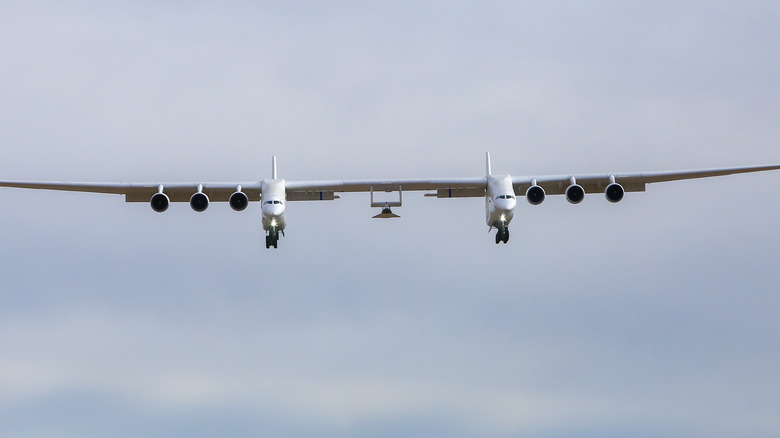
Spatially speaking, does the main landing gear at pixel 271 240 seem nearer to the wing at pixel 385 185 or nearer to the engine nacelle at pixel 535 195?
the wing at pixel 385 185

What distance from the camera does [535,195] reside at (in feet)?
179

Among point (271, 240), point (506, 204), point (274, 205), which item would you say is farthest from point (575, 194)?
point (271, 240)

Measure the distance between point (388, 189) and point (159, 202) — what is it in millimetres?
8614

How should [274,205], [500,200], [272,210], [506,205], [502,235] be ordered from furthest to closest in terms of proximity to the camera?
1. [502,235]
2. [500,200]
3. [506,205]
4. [274,205]
5. [272,210]

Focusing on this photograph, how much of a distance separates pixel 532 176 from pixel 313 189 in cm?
826

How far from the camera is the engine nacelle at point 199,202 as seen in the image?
179 ft

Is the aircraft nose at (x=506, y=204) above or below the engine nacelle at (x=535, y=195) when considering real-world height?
below

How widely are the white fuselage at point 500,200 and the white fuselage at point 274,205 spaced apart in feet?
24.9

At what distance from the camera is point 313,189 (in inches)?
2196

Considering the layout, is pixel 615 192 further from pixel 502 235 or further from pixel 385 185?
pixel 385 185

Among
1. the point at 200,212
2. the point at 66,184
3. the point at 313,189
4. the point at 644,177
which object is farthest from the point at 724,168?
the point at 66,184

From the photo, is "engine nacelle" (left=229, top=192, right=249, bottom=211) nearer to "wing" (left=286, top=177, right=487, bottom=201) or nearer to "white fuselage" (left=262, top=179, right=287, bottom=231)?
"white fuselage" (left=262, top=179, right=287, bottom=231)

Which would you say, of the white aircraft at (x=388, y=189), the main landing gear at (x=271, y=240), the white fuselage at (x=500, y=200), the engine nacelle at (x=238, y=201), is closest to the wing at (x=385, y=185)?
the white aircraft at (x=388, y=189)

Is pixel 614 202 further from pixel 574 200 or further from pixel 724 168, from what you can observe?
pixel 724 168
